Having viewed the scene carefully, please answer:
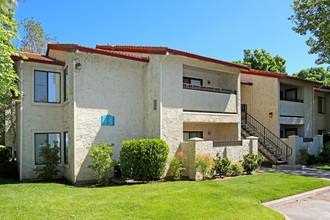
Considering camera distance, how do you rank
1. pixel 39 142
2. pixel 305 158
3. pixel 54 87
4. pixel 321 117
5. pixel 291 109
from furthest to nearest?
pixel 321 117, pixel 291 109, pixel 305 158, pixel 54 87, pixel 39 142

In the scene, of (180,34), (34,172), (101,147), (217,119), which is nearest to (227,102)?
(217,119)

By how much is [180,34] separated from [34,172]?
11.0 meters

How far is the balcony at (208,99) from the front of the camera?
44.0ft

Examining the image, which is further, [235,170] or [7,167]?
[7,167]

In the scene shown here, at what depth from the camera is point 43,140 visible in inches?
490

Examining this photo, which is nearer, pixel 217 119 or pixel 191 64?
pixel 191 64

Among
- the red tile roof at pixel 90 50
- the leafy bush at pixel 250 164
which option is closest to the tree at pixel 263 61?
the leafy bush at pixel 250 164

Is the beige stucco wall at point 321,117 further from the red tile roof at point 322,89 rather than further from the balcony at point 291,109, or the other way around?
the balcony at point 291,109

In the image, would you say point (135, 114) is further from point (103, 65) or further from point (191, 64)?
point (191, 64)

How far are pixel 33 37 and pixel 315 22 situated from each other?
2802 centimetres

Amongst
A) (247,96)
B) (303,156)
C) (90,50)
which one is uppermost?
(90,50)

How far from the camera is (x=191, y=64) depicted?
1349 centimetres

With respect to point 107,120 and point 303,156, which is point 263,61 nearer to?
point 303,156

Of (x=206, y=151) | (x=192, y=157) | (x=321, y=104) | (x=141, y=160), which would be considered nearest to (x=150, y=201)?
(x=141, y=160)
